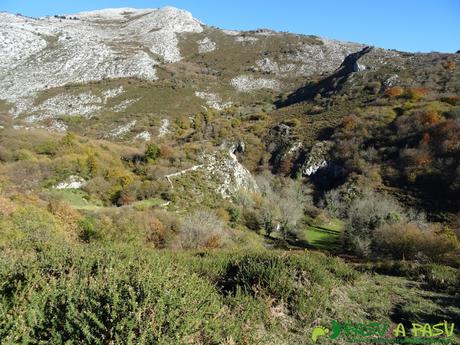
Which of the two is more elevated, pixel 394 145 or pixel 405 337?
pixel 394 145

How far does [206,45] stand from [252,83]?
3604 centimetres

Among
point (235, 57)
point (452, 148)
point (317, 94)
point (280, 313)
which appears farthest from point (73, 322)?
point (235, 57)

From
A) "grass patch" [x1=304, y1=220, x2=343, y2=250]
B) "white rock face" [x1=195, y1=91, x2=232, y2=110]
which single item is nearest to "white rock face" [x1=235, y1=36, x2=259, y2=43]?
"white rock face" [x1=195, y1=91, x2=232, y2=110]

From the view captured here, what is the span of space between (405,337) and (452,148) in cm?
4266

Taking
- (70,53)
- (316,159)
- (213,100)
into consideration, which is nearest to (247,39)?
(213,100)

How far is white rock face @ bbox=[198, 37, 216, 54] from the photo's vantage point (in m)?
120

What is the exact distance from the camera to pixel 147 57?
98.3 metres

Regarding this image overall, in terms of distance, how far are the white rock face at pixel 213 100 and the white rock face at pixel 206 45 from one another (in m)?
37.4

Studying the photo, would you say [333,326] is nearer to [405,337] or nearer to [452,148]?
[405,337]

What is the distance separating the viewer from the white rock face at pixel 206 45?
11966 centimetres

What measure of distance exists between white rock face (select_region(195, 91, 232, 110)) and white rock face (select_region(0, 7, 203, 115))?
16.3 meters

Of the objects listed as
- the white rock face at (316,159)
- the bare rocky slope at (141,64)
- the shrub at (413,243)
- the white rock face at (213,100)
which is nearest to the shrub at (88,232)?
the shrub at (413,243)

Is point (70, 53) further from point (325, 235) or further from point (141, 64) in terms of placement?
point (325, 235)

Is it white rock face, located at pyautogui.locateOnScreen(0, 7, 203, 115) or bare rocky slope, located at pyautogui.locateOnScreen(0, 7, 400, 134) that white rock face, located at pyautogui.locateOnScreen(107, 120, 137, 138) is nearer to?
bare rocky slope, located at pyautogui.locateOnScreen(0, 7, 400, 134)
